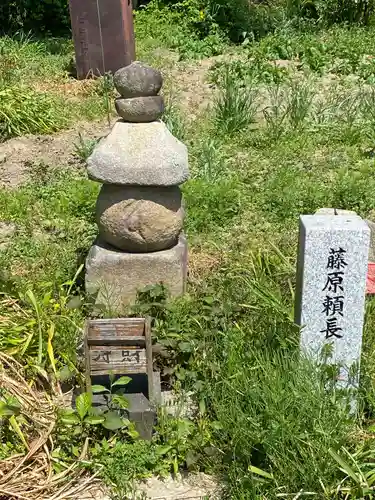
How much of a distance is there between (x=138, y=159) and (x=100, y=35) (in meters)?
5.39

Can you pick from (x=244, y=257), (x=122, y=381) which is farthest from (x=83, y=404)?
(x=244, y=257)

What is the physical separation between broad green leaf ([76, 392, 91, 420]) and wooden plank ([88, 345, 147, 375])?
208 mm

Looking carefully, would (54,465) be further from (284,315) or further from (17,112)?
(17,112)

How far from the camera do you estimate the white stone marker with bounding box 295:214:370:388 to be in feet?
11.1

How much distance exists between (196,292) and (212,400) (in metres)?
1.13

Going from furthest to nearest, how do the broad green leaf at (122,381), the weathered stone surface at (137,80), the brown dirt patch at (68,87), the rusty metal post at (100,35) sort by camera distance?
1. the rusty metal post at (100,35)
2. the brown dirt patch at (68,87)
3. the weathered stone surface at (137,80)
4. the broad green leaf at (122,381)

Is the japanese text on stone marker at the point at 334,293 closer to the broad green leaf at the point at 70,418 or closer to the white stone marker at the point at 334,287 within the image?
the white stone marker at the point at 334,287

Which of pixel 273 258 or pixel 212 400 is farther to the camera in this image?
pixel 273 258

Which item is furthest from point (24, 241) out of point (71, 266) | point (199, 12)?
point (199, 12)

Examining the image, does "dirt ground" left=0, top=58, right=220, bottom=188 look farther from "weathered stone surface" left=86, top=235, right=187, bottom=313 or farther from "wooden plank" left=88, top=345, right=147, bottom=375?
"wooden plank" left=88, top=345, right=147, bottom=375

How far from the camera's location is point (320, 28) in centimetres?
1085

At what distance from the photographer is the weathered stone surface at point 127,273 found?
461 centimetres

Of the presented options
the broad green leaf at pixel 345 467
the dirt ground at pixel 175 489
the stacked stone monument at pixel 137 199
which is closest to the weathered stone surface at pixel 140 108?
the stacked stone monument at pixel 137 199

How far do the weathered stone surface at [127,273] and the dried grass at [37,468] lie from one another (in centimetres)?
101
